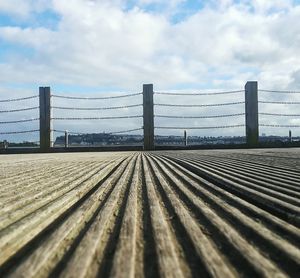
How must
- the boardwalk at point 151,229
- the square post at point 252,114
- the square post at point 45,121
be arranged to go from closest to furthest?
the boardwalk at point 151,229 → the square post at point 252,114 → the square post at point 45,121

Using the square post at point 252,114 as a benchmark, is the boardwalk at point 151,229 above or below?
below

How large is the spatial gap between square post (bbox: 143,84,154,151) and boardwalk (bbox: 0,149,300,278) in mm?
9132

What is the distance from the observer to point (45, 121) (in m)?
12.6

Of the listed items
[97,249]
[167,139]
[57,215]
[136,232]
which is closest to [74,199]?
[57,215]

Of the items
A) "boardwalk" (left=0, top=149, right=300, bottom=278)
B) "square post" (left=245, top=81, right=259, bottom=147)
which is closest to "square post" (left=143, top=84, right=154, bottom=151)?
"square post" (left=245, top=81, right=259, bottom=147)

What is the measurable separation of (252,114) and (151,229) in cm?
1082

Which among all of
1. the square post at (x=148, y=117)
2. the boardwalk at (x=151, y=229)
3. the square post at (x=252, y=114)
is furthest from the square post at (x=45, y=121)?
the boardwalk at (x=151, y=229)

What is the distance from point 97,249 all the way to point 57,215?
67 centimetres

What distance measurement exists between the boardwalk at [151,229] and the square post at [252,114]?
30.1ft

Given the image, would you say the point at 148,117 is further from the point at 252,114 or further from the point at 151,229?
the point at 151,229

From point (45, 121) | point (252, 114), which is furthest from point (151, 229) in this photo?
point (45, 121)

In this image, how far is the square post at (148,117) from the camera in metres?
12.6

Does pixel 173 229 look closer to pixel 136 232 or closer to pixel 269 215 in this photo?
pixel 136 232

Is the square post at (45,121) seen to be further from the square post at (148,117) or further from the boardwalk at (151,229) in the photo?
the boardwalk at (151,229)
